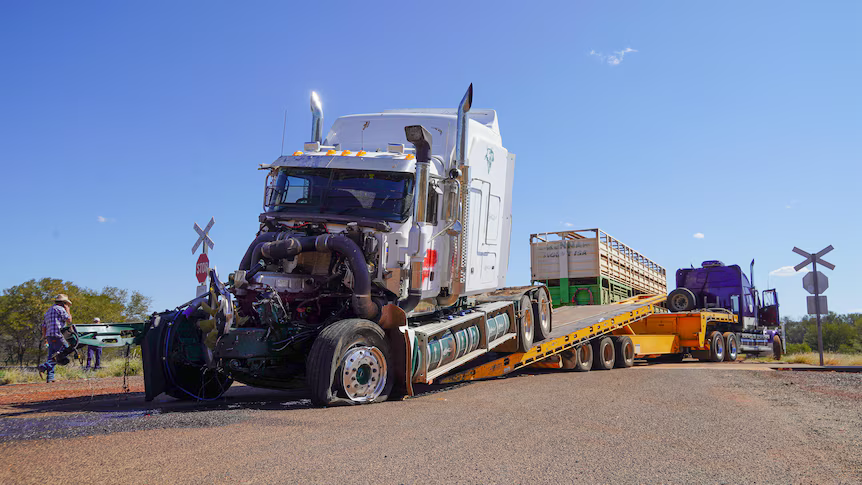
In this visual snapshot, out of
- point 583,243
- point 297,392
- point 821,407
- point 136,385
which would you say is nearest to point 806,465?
point 821,407

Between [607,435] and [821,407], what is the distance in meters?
4.22

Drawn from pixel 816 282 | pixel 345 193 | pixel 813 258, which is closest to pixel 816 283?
pixel 816 282

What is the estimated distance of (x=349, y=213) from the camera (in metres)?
7.63

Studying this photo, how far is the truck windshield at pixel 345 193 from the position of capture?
766cm

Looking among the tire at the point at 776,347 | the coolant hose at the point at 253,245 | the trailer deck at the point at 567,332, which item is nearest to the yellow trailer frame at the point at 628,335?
the trailer deck at the point at 567,332

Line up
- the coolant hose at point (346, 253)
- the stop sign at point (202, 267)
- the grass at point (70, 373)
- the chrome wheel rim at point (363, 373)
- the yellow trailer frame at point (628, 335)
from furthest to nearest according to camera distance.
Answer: the stop sign at point (202, 267) → the grass at point (70, 373) → the yellow trailer frame at point (628, 335) → the coolant hose at point (346, 253) → the chrome wheel rim at point (363, 373)

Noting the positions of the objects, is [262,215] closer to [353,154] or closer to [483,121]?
[353,154]

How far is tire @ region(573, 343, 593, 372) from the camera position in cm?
1257

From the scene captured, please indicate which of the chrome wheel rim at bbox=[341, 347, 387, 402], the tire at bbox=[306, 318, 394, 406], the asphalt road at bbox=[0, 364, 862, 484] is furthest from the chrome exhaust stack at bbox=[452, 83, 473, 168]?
the asphalt road at bbox=[0, 364, 862, 484]

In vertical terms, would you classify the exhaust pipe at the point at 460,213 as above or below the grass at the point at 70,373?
above

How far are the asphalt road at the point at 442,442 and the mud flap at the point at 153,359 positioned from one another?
0.68 feet

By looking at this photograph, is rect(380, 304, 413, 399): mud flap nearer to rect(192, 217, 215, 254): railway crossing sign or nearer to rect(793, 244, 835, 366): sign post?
rect(192, 217, 215, 254): railway crossing sign

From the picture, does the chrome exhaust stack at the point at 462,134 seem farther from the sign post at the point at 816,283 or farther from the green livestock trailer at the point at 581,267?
the sign post at the point at 816,283

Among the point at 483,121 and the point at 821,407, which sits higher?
the point at 483,121
